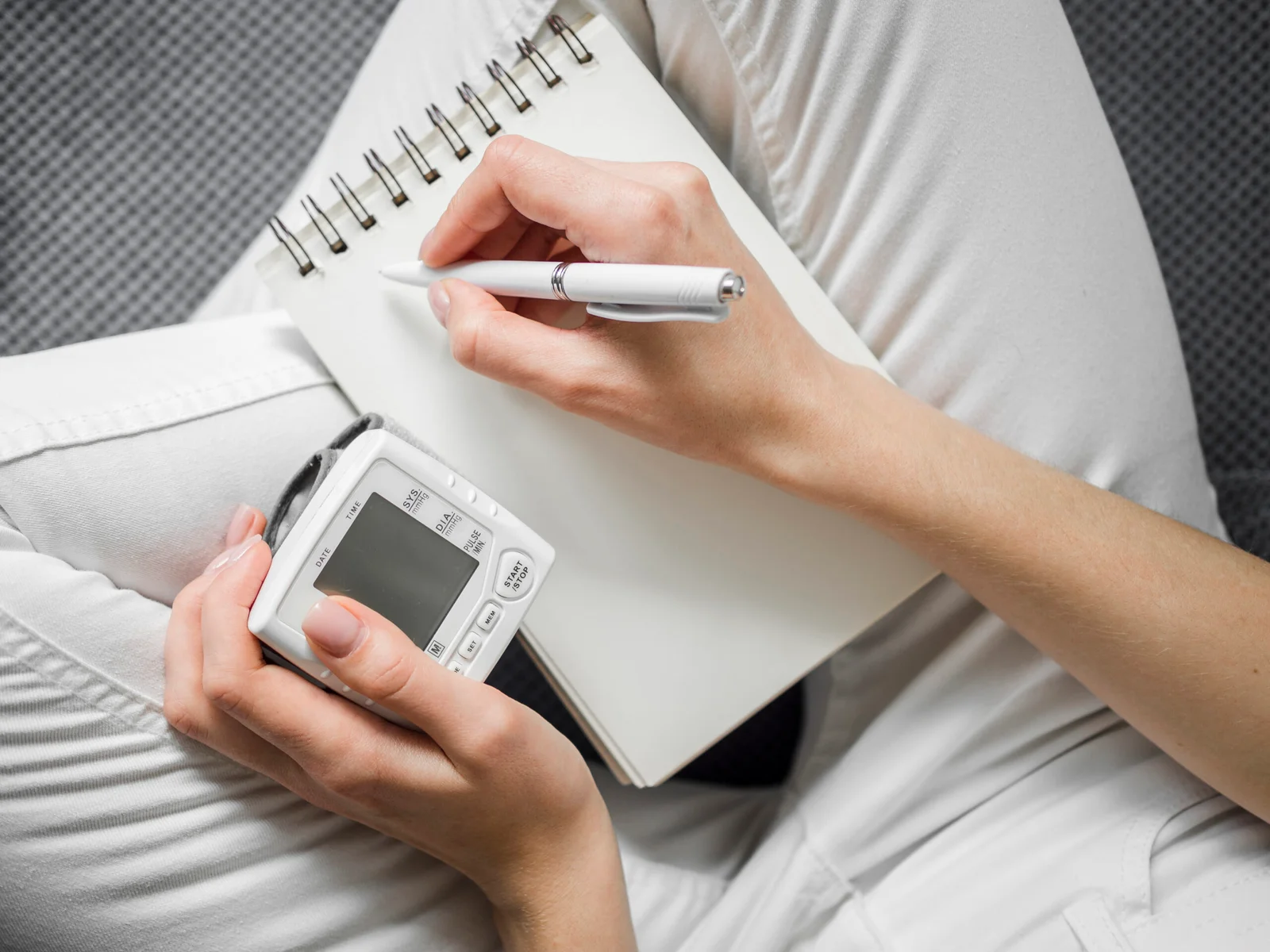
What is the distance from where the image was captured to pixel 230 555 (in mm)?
498

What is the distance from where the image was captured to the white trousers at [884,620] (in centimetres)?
48

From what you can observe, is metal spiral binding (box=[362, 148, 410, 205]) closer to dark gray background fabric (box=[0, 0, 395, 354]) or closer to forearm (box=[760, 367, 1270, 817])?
forearm (box=[760, 367, 1270, 817])

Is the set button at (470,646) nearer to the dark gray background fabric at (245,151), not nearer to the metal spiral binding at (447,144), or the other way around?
the metal spiral binding at (447,144)

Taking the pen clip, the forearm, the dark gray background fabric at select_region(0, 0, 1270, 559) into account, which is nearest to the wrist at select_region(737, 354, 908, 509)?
the forearm

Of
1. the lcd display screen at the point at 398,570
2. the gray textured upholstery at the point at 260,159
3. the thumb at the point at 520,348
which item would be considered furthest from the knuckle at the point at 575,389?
the gray textured upholstery at the point at 260,159

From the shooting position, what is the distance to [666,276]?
0.40 m

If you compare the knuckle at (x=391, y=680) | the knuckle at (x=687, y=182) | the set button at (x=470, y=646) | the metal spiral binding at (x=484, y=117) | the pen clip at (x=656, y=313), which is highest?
the metal spiral binding at (x=484, y=117)

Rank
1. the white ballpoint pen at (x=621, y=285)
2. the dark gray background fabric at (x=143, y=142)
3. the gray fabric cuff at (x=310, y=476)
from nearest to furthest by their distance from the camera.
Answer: the white ballpoint pen at (x=621, y=285)
the gray fabric cuff at (x=310, y=476)
the dark gray background fabric at (x=143, y=142)

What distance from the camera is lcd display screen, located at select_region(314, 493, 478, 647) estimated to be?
474 millimetres

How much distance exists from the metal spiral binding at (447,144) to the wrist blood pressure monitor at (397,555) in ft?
0.40

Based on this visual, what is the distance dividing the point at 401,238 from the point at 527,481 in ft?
0.54

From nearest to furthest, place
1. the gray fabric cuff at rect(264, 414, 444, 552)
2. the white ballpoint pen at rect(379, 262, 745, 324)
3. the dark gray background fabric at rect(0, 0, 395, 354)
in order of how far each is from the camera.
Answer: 1. the white ballpoint pen at rect(379, 262, 745, 324)
2. the gray fabric cuff at rect(264, 414, 444, 552)
3. the dark gray background fabric at rect(0, 0, 395, 354)

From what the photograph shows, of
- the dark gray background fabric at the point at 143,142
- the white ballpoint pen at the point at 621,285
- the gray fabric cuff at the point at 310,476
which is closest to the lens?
the white ballpoint pen at the point at 621,285

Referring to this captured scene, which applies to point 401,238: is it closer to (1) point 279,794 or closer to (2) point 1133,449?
(1) point 279,794
